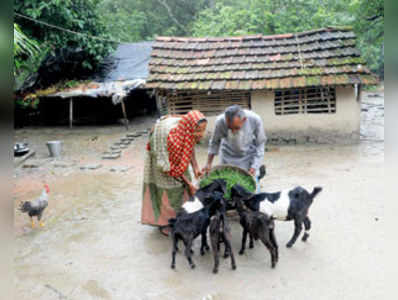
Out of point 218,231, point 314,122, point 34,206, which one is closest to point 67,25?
point 314,122

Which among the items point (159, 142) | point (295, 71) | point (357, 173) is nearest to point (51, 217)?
point (159, 142)

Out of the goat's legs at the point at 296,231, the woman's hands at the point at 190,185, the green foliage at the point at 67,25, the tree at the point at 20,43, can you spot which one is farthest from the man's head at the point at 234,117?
the green foliage at the point at 67,25

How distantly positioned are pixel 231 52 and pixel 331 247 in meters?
8.62

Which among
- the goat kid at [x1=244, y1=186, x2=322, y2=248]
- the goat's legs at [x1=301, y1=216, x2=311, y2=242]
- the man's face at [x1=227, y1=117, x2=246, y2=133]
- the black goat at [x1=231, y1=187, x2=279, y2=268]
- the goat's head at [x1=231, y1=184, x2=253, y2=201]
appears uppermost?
the man's face at [x1=227, y1=117, x2=246, y2=133]

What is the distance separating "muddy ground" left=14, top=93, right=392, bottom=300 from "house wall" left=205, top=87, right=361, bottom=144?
232 cm

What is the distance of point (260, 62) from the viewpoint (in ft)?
35.3

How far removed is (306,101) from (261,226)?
7742 mm

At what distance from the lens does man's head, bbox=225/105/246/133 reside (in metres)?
4.06

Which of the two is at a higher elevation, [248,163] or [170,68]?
[170,68]

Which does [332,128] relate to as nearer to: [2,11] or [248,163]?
[248,163]

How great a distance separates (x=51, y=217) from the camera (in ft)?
18.7

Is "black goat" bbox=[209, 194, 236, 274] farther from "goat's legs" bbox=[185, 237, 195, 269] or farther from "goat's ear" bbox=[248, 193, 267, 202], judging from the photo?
"goat's ear" bbox=[248, 193, 267, 202]

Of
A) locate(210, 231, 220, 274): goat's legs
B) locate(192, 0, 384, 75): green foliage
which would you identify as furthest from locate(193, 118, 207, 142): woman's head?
locate(192, 0, 384, 75): green foliage

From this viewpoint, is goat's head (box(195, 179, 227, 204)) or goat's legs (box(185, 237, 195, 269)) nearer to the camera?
goat's legs (box(185, 237, 195, 269))
